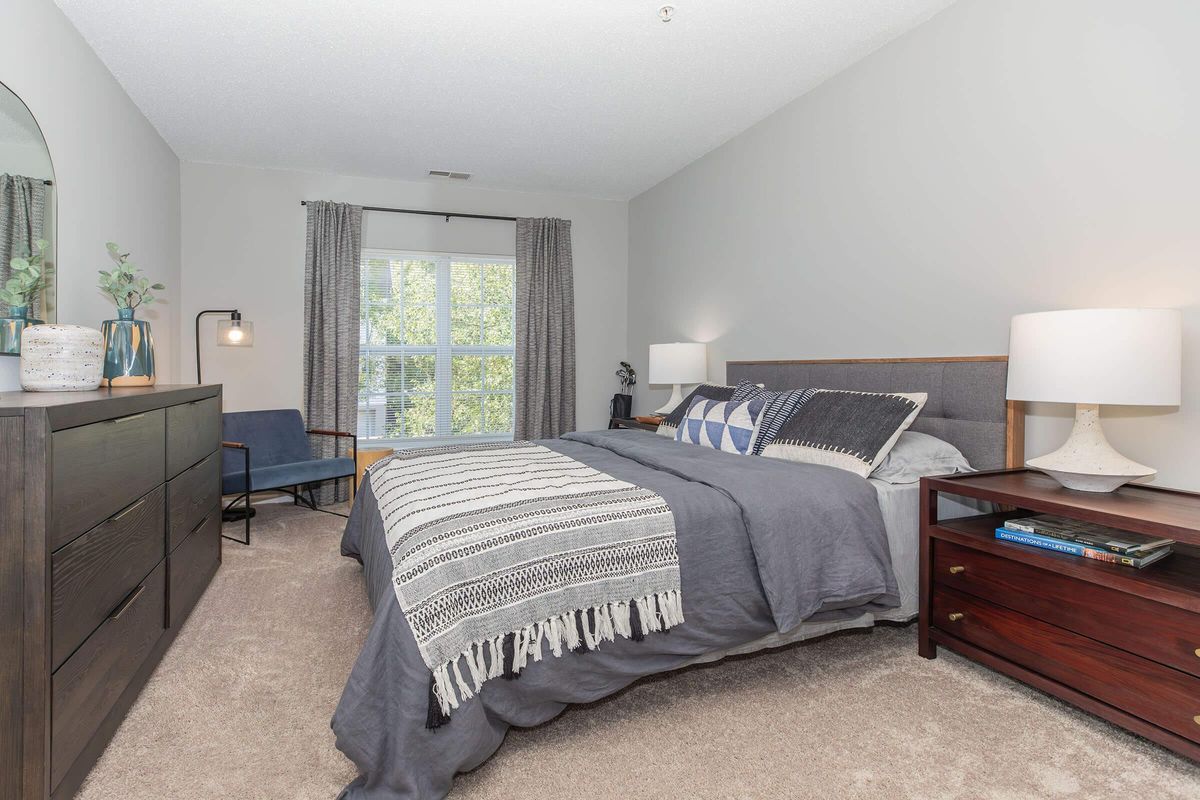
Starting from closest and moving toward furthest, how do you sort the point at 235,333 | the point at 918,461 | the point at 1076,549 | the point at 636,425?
the point at 1076,549
the point at 918,461
the point at 235,333
the point at 636,425

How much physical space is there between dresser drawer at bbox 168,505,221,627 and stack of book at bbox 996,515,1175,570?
2.92 meters

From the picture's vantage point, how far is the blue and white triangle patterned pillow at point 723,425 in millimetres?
2953

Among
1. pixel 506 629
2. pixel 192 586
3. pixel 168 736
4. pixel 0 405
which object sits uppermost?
pixel 0 405

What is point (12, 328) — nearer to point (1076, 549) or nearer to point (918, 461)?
point (918, 461)

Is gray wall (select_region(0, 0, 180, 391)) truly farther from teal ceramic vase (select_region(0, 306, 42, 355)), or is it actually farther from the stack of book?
the stack of book

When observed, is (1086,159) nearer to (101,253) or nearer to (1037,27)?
(1037,27)

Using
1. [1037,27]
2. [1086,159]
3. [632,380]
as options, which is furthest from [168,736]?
[632,380]

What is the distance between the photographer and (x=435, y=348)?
5320 millimetres

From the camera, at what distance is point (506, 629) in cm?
164

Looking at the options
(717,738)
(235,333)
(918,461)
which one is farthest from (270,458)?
(918,461)

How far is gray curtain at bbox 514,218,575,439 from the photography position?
212 inches

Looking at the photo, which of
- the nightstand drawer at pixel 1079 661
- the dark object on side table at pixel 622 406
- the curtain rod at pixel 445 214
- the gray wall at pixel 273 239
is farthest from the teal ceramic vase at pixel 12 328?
the dark object on side table at pixel 622 406

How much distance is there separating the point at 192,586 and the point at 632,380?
11.9 ft

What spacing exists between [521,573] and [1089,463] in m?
1.77
